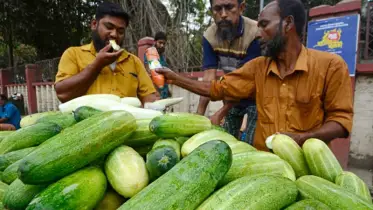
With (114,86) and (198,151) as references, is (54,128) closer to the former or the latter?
(198,151)

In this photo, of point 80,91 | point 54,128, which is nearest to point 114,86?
point 80,91

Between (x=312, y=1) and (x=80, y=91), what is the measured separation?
12.9 m

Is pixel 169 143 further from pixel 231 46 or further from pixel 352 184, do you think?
pixel 231 46

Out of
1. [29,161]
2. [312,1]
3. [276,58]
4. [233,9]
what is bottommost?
[29,161]

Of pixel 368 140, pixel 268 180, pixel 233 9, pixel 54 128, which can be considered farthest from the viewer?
pixel 368 140

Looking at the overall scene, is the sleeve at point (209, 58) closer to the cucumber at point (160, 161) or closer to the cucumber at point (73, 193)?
the cucumber at point (160, 161)

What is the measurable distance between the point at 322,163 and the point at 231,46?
2194 millimetres

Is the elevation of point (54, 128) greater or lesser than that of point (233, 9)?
lesser

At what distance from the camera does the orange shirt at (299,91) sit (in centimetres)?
225

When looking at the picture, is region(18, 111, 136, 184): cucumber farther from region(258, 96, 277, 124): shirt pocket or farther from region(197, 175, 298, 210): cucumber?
region(258, 96, 277, 124): shirt pocket

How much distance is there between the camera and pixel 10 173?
1287 mm

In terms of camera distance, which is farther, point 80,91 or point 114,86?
point 114,86

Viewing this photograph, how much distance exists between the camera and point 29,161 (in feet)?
3.46

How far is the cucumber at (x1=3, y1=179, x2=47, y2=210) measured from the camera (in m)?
1.09
